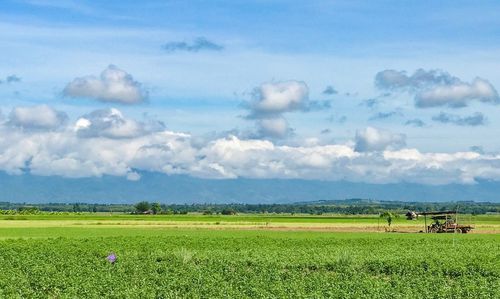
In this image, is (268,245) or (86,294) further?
(268,245)

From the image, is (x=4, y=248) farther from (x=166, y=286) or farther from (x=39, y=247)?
(x=166, y=286)

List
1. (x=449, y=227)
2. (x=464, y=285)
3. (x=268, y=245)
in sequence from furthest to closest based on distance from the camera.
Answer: (x=449, y=227) → (x=268, y=245) → (x=464, y=285)

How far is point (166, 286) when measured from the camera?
31062 mm

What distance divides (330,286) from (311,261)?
13.0 meters

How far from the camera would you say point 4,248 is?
183 feet

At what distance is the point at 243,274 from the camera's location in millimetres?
37562

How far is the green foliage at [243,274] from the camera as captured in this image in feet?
98.0

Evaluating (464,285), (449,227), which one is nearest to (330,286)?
(464,285)

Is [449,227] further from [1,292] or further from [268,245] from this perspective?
[1,292]

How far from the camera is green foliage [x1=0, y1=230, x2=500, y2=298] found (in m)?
29.9

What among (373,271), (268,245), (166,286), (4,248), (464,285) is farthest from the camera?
(268,245)

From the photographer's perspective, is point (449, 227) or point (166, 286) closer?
point (166, 286)

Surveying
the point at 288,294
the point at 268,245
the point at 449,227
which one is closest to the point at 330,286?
the point at 288,294

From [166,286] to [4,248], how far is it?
1144 inches
